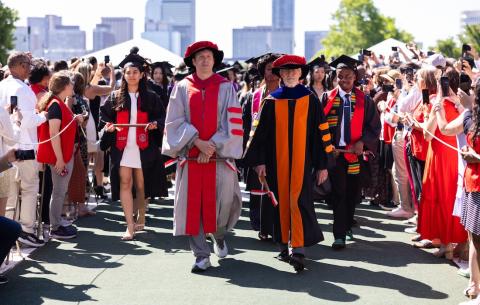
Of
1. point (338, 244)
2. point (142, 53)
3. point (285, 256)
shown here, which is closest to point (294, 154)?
point (285, 256)

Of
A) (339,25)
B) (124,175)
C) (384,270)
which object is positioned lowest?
(384,270)

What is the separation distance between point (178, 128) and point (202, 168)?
440 millimetres

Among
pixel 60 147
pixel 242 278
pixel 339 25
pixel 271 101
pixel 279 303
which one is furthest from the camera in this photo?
pixel 339 25

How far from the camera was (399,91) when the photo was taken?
10555mm

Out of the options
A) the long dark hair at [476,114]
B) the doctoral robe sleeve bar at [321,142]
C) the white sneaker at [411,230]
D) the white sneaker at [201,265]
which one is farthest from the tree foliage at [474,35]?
the long dark hair at [476,114]

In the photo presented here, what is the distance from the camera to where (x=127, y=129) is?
28.5 ft

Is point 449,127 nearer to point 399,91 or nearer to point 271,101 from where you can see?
point 271,101

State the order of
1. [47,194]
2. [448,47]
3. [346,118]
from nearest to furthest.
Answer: [346,118] → [47,194] → [448,47]

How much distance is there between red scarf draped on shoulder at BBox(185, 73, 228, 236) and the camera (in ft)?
23.7

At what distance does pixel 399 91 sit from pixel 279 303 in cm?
528

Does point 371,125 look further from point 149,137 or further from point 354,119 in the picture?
point 149,137

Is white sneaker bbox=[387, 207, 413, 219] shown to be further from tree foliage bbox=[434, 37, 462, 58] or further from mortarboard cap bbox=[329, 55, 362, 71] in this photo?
tree foliage bbox=[434, 37, 462, 58]

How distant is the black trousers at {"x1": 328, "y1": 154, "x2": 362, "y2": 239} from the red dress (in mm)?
849

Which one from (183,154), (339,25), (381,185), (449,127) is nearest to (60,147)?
(183,154)
